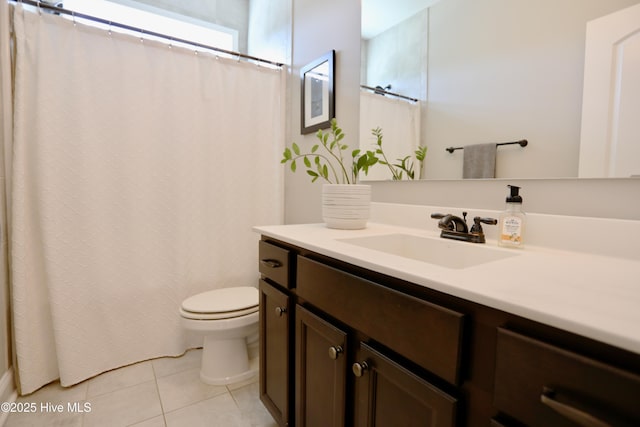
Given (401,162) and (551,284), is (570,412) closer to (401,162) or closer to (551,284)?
(551,284)

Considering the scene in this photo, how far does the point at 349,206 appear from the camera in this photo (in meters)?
1.21

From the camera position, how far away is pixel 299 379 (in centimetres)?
100

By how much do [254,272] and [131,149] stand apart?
1.04 m

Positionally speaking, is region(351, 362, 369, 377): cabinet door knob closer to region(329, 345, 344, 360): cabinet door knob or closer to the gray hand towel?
region(329, 345, 344, 360): cabinet door knob

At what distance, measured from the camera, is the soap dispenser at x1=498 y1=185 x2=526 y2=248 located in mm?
872

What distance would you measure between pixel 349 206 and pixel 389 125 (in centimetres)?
45

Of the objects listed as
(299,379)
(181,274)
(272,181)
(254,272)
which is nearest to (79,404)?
(181,274)

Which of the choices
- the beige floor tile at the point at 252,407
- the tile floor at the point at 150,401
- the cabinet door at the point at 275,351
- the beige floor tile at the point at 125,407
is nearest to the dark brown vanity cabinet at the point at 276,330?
the cabinet door at the point at 275,351

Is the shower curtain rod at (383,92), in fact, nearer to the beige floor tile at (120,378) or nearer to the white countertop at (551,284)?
the white countertop at (551,284)

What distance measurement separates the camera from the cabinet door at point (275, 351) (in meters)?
1.07

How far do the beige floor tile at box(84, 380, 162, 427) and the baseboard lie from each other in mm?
300

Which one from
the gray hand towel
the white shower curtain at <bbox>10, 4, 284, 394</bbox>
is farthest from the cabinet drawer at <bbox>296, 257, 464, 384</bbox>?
the white shower curtain at <bbox>10, 4, 284, 394</bbox>

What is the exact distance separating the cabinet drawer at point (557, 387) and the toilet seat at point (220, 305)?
4.38ft

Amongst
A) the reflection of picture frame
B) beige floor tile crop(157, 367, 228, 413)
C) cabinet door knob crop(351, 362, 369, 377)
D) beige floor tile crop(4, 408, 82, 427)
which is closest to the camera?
cabinet door knob crop(351, 362, 369, 377)
